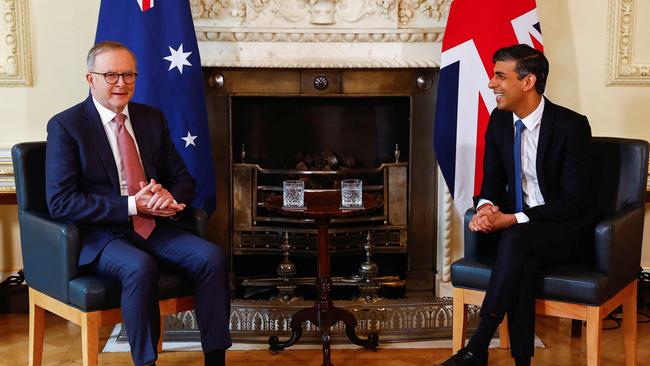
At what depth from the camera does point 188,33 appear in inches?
142

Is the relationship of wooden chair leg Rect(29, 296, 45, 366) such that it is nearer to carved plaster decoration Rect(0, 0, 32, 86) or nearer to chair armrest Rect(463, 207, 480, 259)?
carved plaster decoration Rect(0, 0, 32, 86)

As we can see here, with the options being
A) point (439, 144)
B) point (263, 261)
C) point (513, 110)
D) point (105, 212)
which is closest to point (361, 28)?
Result: point (439, 144)

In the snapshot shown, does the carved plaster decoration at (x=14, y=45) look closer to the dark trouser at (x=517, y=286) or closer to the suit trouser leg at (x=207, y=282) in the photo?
the suit trouser leg at (x=207, y=282)

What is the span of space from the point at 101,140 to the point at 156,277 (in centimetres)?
52

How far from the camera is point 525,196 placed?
10.1ft

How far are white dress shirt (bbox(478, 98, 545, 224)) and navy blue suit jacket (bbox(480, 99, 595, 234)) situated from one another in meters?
0.03

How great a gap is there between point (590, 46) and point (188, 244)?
2.26 metres

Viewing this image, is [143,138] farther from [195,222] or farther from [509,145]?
[509,145]

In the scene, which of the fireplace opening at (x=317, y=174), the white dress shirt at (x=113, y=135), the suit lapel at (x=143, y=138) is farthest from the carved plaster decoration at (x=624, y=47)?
the white dress shirt at (x=113, y=135)

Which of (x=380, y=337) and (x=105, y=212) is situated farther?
(x=380, y=337)

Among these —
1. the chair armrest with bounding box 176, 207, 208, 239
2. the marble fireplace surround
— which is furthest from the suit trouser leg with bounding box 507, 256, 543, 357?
the marble fireplace surround

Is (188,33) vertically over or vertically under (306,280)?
over

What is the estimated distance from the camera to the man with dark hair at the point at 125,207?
2633 millimetres

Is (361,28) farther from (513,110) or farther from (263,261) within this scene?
(263,261)
